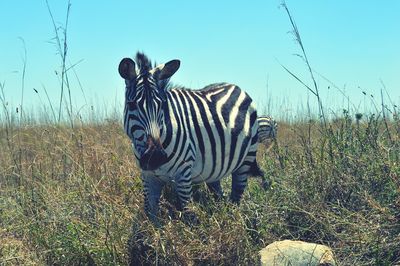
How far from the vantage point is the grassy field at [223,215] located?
377cm

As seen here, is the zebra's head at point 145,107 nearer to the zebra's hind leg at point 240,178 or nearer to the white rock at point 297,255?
the white rock at point 297,255

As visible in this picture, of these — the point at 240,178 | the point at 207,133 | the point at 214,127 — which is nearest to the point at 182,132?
the point at 207,133

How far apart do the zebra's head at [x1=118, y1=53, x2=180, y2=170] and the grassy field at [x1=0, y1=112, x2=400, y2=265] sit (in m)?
0.46

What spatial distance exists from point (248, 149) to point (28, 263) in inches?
94.8

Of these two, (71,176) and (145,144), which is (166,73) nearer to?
(145,144)

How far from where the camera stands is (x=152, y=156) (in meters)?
3.99

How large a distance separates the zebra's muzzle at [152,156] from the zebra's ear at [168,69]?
675 mm

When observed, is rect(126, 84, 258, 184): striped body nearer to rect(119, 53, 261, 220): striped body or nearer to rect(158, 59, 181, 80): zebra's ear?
rect(119, 53, 261, 220): striped body

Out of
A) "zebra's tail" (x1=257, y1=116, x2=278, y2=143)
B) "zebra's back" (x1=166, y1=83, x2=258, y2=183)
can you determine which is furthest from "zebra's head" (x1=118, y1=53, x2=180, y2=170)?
"zebra's tail" (x1=257, y1=116, x2=278, y2=143)

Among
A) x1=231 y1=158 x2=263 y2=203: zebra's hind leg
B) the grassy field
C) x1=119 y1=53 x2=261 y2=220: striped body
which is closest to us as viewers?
the grassy field

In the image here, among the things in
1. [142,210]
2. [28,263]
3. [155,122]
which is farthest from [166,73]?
[28,263]

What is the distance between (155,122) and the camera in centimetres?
405

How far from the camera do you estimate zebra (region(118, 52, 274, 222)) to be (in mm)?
4105

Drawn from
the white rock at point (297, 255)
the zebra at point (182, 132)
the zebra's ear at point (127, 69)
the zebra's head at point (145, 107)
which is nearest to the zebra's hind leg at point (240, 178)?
the zebra at point (182, 132)
